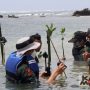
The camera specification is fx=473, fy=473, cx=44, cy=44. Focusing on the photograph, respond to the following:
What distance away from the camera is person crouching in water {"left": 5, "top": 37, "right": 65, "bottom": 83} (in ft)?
30.3

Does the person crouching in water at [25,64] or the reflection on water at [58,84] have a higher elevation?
the person crouching in water at [25,64]

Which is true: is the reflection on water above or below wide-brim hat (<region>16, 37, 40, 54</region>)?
below

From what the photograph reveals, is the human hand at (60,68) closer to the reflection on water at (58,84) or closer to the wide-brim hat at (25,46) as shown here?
the wide-brim hat at (25,46)

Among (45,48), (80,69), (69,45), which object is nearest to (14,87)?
(80,69)

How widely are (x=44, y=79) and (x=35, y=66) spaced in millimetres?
1258

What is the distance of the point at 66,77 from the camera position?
12602 millimetres

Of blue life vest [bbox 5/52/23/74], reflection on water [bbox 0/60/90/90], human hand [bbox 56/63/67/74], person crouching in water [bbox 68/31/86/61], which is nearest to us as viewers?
human hand [bbox 56/63/67/74]

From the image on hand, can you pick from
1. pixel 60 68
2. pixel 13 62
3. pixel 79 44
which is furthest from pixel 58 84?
pixel 79 44

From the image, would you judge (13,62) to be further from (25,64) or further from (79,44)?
(79,44)

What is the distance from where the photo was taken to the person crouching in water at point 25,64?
923cm

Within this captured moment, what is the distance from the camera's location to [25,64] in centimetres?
933

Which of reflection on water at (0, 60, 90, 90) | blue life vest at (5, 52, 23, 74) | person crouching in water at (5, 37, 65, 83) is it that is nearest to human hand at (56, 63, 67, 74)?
person crouching in water at (5, 37, 65, 83)

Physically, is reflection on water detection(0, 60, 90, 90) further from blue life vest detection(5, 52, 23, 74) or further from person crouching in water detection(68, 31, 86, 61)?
person crouching in water detection(68, 31, 86, 61)

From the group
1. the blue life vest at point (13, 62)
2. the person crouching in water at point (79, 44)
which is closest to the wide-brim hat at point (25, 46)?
the blue life vest at point (13, 62)
